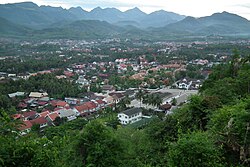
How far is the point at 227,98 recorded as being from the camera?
9242mm

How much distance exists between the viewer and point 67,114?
19.4m

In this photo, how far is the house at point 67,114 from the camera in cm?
1908

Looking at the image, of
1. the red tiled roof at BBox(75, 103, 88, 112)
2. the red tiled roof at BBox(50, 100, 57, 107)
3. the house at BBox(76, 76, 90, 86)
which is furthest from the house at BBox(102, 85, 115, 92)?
the red tiled roof at BBox(75, 103, 88, 112)

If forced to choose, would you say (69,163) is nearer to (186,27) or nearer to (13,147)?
(13,147)

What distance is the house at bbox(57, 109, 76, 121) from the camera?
19078 mm

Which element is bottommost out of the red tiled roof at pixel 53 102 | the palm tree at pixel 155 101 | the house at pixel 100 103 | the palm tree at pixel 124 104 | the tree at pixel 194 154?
the house at pixel 100 103

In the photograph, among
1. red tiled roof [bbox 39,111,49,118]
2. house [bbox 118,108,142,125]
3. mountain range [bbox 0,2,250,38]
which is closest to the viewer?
house [bbox 118,108,142,125]

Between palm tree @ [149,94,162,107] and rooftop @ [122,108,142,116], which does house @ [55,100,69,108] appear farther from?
palm tree @ [149,94,162,107]

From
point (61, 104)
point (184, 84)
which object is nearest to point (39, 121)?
point (61, 104)

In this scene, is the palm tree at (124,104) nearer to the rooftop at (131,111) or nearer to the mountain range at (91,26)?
the rooftop at (131,111)

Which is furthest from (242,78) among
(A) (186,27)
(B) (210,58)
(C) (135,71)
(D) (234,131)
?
(A) (186,27)

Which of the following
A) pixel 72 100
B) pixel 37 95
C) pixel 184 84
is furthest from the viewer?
pixel 184 84

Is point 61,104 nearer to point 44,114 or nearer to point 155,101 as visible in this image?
point 44,114

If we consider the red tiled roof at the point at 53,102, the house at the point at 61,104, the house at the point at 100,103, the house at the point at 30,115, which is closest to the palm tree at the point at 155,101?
the house at the point at 100,103
